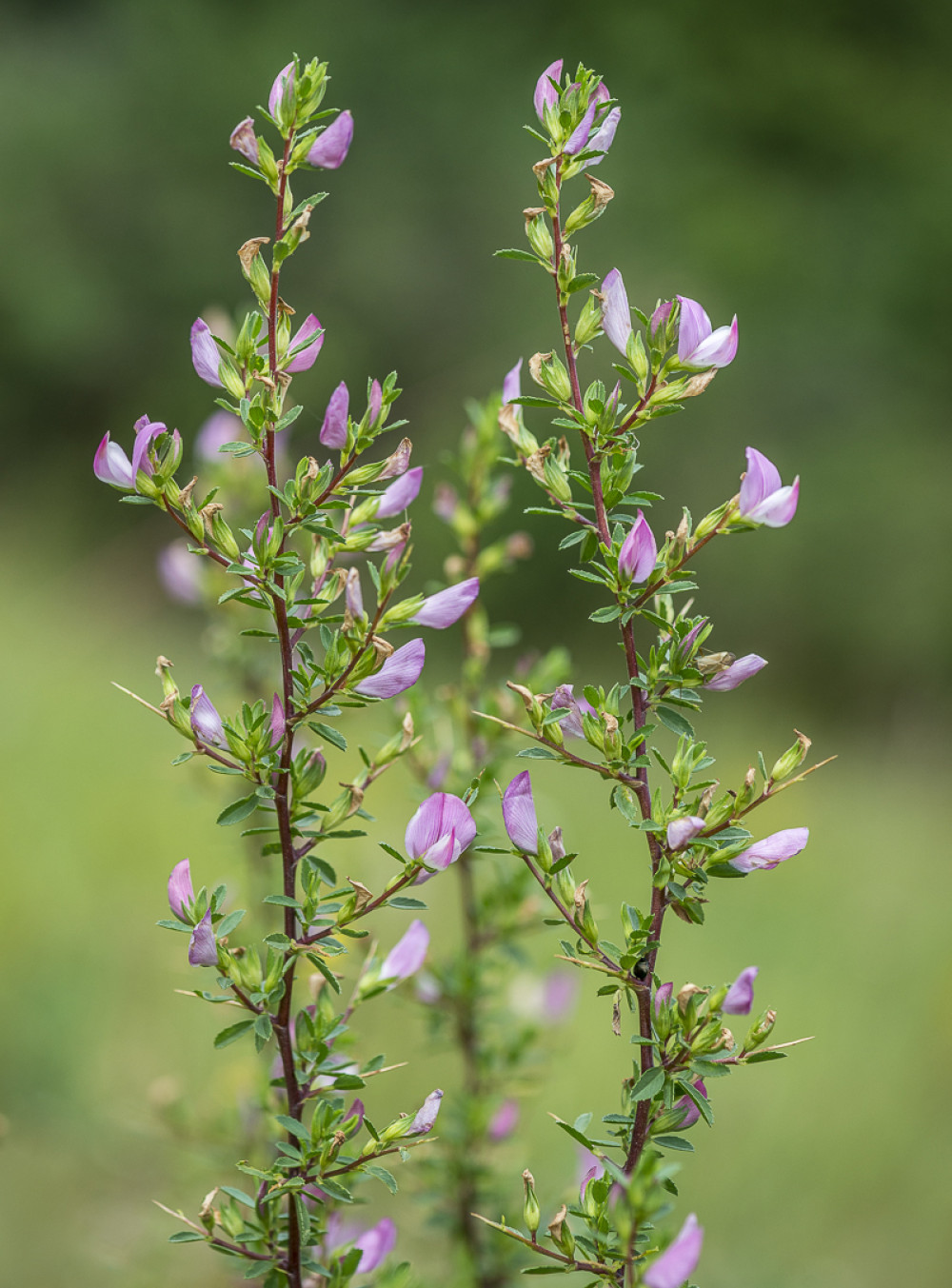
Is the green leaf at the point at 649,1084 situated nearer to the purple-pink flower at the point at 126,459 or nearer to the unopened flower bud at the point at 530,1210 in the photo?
the unopened flower bud at the point at 530,1210

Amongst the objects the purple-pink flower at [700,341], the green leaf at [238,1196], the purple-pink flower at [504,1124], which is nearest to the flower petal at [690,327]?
the purple-pink flower at [700,341]

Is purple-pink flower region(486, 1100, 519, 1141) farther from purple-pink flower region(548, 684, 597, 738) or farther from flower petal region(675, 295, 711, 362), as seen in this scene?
flower petal region(675, 295, 711, 362)

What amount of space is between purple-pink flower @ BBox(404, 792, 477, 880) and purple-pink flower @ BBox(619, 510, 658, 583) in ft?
0.44

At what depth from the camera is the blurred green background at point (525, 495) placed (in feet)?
5.74

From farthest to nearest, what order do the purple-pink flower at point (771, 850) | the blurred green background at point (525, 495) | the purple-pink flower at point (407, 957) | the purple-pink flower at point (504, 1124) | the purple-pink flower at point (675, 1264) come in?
the blurred green background at point (525, 495), the purple-pink flower at point (504, 1124), the purple-pink flower at point (407, 957), the purple-pink flower at point (771, 850), the purple-pink flower at point (675, 1264)

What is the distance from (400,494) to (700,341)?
0.17 metres

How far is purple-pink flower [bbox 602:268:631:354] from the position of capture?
22.1 inches

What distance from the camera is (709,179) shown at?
29.3 feet

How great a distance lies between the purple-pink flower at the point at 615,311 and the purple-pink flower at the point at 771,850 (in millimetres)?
244

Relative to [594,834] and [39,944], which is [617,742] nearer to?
[39,944]

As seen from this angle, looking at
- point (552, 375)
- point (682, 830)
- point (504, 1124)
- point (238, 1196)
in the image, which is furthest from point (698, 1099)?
point (504, 1124)

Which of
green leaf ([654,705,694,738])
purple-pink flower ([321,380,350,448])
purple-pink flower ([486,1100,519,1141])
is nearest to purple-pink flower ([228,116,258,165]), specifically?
purple-pink flower ([321,380,350,448])

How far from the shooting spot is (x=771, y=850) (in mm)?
533

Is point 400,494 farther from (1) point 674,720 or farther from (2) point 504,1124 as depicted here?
(2) point 504,1124
